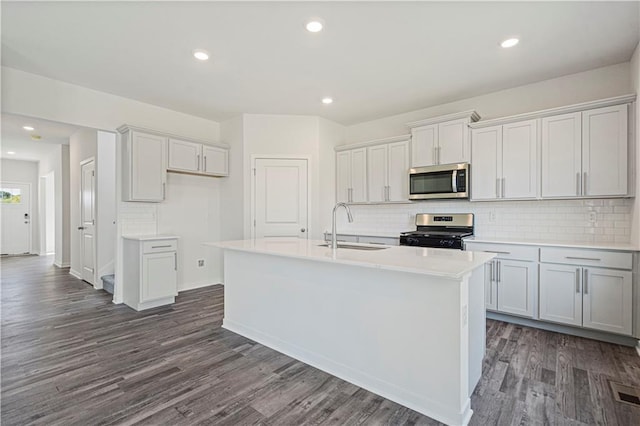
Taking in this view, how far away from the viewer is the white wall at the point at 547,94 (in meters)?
3.23

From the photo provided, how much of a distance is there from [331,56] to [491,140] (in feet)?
7.09

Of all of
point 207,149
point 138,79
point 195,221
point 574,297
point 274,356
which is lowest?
point 274,356

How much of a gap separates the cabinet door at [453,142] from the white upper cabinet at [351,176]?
123cm

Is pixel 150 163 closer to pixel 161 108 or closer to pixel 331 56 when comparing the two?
pixel 161 108

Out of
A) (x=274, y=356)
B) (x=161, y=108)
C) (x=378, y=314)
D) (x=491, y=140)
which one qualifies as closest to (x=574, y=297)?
(x=491, y=140)

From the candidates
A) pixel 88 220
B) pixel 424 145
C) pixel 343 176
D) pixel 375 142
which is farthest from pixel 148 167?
pixel 424 145

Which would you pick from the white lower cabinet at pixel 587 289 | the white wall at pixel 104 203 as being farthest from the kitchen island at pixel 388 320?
the white wall at pixel 104 203

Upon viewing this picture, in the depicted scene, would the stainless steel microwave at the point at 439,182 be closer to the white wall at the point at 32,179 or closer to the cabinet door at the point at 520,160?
the cabinet door at the point at 520,160

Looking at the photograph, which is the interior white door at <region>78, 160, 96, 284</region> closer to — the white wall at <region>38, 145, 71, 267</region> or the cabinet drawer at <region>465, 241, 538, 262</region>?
the white wall at <region>38, 145, 71, 267</region>

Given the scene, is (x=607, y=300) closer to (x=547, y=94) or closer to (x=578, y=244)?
(x=578, y=244)

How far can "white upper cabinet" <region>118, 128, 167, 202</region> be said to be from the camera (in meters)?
3.99

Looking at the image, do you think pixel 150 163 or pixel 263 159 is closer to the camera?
pixel 150 163

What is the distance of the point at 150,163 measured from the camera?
414 cm

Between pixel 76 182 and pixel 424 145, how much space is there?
20.8ft
